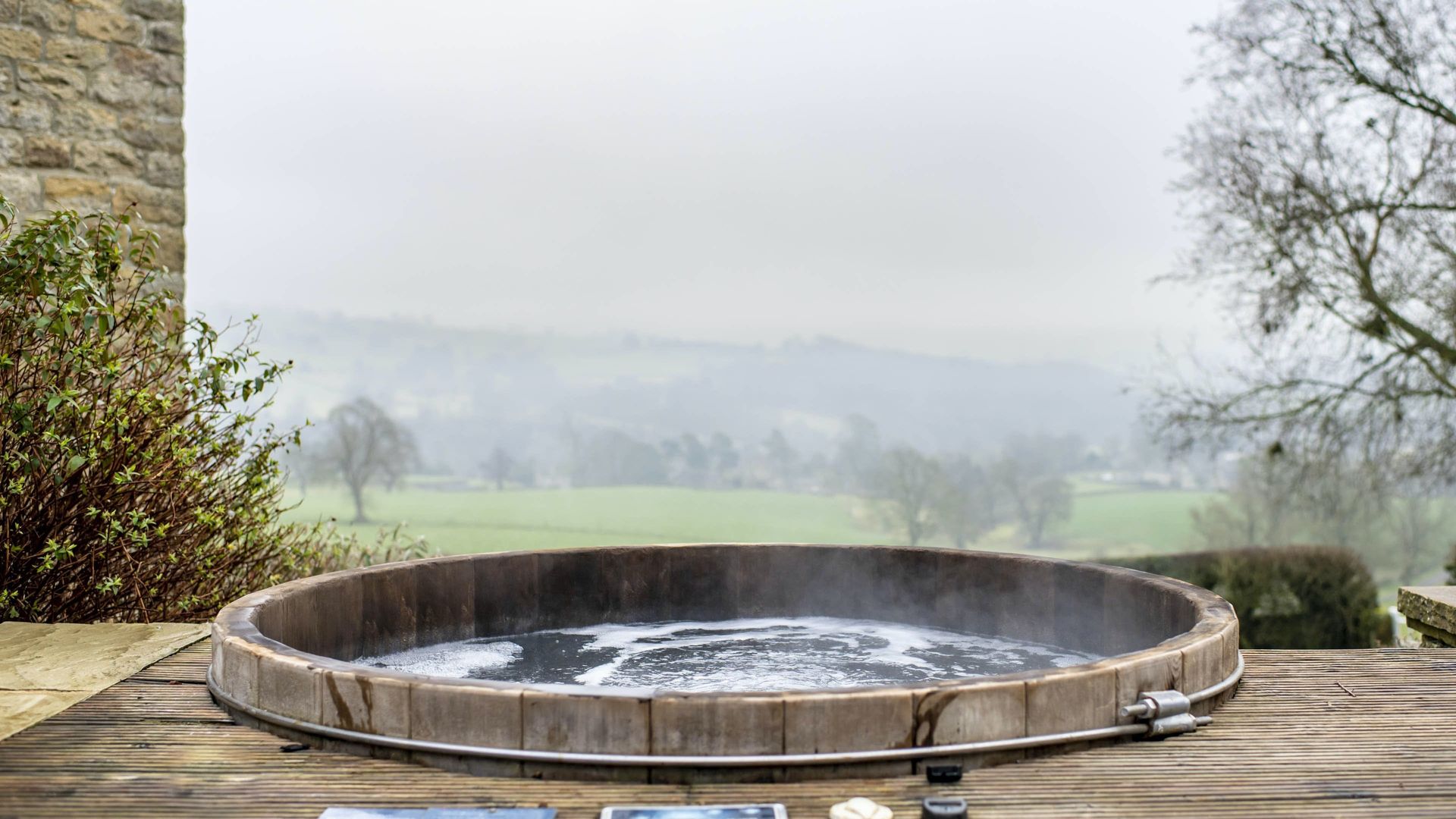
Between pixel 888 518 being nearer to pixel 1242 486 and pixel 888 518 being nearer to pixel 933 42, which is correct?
pixel 1242 486

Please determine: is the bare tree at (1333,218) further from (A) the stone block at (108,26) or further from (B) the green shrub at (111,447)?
(A) the stone block at (108,26)

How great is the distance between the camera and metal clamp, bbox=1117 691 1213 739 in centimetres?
206

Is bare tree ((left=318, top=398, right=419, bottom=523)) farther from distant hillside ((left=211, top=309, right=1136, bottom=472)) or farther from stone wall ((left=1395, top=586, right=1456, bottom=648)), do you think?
stone wall ((left=1395, top=586, right=1456, bottom=648))

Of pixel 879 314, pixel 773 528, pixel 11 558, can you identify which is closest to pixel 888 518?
pixel 773 528

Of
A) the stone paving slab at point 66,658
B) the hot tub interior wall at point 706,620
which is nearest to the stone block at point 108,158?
the stone paving slab at point 66,658

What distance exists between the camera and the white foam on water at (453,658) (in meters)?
3.08

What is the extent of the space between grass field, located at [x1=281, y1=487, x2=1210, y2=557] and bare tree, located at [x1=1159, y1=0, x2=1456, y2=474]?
185cm

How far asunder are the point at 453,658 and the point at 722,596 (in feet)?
3.41

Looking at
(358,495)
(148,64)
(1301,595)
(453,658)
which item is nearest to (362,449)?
(358,495)

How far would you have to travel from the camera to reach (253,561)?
4.33 meters

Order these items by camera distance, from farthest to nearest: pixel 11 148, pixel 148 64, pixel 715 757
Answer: pixel 148 64 < pixel 11 148 < pixel 715 757

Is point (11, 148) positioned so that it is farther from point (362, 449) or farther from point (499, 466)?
point (499, 466)

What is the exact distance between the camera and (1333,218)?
781 cm

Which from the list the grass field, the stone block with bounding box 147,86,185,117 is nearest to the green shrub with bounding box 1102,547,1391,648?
the grass field
